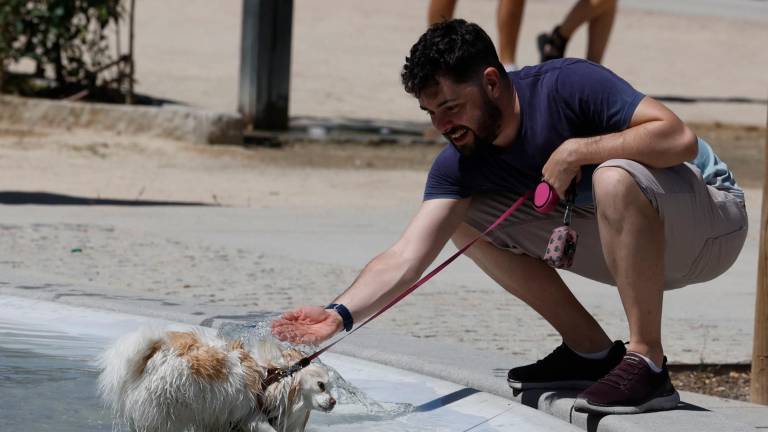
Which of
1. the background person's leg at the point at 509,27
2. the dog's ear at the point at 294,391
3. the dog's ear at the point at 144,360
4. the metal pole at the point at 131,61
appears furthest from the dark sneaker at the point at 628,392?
the metal pole at the point at 131,61

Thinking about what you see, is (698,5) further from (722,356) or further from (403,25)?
(722,356)

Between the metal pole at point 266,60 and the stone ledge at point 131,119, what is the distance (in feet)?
2.44

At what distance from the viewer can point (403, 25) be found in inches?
801

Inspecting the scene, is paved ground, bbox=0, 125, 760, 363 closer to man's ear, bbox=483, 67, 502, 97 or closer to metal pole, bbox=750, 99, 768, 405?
metal pole, bbox=750, 99, 768, 405

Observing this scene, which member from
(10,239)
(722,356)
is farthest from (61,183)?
(722,356)

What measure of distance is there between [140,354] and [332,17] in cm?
1791

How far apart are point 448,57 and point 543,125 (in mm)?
339

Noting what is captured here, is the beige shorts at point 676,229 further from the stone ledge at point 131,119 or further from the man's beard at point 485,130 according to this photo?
the stone ledge at point 131,119

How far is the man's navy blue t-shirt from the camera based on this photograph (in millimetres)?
3598

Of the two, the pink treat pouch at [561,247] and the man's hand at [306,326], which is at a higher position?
the pink treat pouch at [561,247]

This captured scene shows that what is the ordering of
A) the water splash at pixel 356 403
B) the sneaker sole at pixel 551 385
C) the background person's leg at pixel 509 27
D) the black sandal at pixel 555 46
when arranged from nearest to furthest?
the water splash at pixel 356 403 → the sneaker sole at pixel 551 385 → the background person's leg at pixel 509 27 → the black sandal at pixel 555 46

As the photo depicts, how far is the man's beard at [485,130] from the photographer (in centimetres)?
355

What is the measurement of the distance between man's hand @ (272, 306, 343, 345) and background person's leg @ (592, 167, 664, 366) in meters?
0.71

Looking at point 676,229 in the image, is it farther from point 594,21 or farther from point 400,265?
point 594,21
